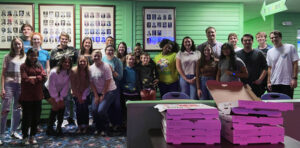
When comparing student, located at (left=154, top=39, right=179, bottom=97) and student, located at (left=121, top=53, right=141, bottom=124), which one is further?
student, located at (left=154, top=39, right=179, bottom=97)

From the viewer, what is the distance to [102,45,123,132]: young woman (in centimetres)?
461

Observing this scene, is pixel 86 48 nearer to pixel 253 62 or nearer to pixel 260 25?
pixel 253 62

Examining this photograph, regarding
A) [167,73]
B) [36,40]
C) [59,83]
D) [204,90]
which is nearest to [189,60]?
[167,73]

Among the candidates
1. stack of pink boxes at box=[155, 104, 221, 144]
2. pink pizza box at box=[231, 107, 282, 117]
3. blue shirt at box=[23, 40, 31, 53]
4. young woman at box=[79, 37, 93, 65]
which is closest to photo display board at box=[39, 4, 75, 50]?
blue shirt at box=[23, 40, 31, 53]

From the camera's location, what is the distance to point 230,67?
4148 mm

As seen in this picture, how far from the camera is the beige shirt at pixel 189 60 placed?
4.64 meters

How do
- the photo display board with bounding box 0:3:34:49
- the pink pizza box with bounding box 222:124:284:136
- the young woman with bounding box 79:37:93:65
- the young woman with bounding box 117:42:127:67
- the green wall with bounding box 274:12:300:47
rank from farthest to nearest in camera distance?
the green wall with bounding box 274:12:300:47
the photo display board with bounding box 0:3:34:49
the young woman with bounding box 117:42:127:67
the young woman with bounding box 79:37:93:65
the pink pizza box with bounding box 222:124:284:136

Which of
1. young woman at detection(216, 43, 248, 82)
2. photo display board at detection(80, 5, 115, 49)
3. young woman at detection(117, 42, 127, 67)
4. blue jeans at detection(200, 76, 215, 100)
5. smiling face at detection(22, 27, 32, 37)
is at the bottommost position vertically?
blue jeans at detection(200, 76, 215, 100)

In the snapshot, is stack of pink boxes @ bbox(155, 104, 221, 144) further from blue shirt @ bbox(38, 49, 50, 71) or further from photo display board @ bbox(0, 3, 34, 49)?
photo display board @ bbox(0, 3, 34, 49)

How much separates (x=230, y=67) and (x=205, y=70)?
0.43m

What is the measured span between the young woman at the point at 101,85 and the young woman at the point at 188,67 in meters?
1.22

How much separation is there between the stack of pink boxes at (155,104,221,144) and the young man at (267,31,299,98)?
377cm

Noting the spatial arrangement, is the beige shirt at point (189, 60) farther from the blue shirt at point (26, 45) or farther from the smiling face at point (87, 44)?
the blue shirt at point (26, 45)

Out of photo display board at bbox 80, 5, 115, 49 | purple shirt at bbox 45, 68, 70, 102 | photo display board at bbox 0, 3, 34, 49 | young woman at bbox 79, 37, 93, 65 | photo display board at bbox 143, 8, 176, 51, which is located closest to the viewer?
A: purple shirt at bbox 45, 68, 70, 102
